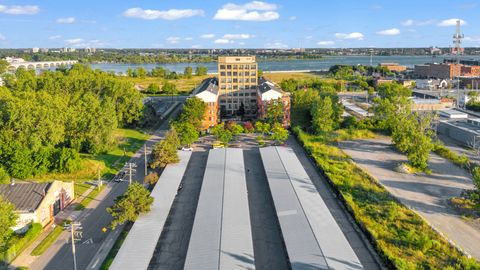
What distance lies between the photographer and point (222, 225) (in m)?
20.7

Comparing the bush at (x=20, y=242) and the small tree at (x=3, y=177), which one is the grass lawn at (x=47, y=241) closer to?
the bush at (x=20, y=242)

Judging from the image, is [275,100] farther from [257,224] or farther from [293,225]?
[293,225]

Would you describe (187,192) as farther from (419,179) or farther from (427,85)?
(427,85)

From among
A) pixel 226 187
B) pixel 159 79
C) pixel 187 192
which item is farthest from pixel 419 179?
pixel 159 79

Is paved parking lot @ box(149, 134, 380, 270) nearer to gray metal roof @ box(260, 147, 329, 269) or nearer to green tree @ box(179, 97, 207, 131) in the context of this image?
gray metal roof @ box(260, 147, 329, 269)

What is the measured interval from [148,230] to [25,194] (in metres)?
8.46

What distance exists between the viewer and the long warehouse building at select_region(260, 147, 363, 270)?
17344 millimetres

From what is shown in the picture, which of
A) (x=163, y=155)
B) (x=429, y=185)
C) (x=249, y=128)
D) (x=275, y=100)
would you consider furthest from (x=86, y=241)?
(x=275, y=100)

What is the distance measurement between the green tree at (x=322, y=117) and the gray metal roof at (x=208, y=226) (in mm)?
16889

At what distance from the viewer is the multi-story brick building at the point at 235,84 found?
54906 mm

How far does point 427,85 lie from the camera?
280 ft

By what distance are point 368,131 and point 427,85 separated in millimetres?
48828

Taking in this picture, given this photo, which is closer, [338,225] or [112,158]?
[338,225]

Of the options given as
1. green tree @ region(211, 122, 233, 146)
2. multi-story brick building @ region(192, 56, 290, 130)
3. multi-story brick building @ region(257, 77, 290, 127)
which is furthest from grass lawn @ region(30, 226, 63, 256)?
multi-story brick building @ region(192, 56, 290, 130)
